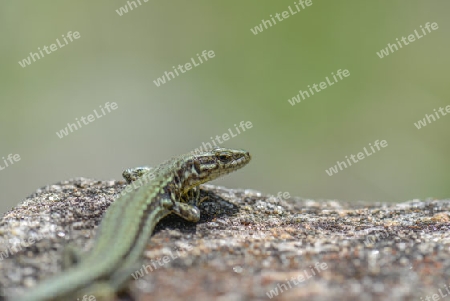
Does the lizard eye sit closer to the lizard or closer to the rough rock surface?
the lizard

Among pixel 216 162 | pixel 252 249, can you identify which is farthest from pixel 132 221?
pixel 216 162

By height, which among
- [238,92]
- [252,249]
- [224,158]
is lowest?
[252,249]

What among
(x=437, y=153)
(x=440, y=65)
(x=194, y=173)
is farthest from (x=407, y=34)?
(x=194, y=173)

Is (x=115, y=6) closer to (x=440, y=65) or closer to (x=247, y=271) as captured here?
(x=440, y=65)

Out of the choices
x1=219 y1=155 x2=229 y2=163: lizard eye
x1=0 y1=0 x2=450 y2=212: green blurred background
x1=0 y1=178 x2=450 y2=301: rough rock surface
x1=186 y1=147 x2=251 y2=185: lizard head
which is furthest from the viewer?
x1=0 y1=0 x2=450 y2=212: green blurred background

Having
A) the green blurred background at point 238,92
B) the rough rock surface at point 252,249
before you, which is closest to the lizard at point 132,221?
the rough rock surface at point 252,249

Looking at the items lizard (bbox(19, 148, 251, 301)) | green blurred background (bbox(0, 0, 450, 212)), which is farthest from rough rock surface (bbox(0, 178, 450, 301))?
green blurred background (bbox(0, 0, 450, 212))

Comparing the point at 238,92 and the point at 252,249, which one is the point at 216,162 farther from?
the point at 238,92
